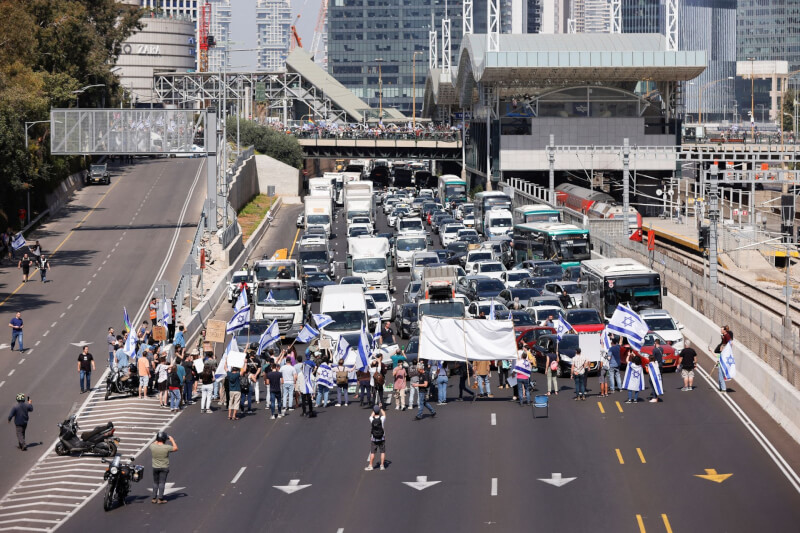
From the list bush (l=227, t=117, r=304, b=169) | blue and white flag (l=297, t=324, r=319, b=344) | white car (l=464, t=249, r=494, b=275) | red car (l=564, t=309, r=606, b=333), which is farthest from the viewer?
bush (l=227, t=117, r=304, b=169)

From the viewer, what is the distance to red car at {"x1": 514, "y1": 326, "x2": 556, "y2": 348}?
121 feet

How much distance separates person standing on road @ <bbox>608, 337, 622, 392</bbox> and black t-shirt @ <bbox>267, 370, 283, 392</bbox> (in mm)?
9007

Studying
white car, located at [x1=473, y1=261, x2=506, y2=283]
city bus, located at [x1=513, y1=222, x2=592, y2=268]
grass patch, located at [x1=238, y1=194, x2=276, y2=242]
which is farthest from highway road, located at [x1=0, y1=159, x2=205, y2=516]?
city bus, located at [x1=513, y1=222, x2=592, y2=268]

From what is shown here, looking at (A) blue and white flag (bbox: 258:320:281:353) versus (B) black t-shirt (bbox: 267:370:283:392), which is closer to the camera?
(B) black t-shirt (bbox: 267:370:283:392)

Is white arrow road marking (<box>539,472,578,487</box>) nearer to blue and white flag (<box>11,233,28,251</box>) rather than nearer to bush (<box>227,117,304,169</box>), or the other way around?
blue and white flag (<box>11,233,28,251</box>)

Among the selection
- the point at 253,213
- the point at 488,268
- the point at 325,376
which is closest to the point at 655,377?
the point at 325,376

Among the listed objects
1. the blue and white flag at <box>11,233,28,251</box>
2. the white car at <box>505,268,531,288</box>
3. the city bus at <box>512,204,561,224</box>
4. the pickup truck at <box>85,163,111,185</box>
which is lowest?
the white car at <box>505,268,531,288</box>

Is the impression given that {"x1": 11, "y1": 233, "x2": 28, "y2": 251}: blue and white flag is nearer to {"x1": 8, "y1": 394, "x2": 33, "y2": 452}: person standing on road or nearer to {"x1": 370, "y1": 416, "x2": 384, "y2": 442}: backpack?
{"x1": 8, "y1": 394, "x2": 33, "y2": 452}: person standing on road

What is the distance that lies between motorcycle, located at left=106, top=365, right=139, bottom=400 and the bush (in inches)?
3355

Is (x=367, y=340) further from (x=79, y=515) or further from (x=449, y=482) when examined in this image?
(x=79, y=515)

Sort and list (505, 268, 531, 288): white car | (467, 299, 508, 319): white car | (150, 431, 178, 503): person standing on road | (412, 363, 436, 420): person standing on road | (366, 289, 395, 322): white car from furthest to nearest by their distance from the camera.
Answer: (505, 268, 531, 288): white car, (366, 289, 395, 322): white car, (467, 299, 508, 319): white car, (412, 363, 436, 420): person standing on road, (150, 431, 178, 503): person standing on road

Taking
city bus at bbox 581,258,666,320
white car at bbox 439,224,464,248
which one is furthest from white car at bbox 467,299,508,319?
white car at bbox 439,224,464,248

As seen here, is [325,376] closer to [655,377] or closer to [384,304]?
[655,377]

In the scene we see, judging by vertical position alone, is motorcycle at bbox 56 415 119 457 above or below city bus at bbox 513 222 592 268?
below
